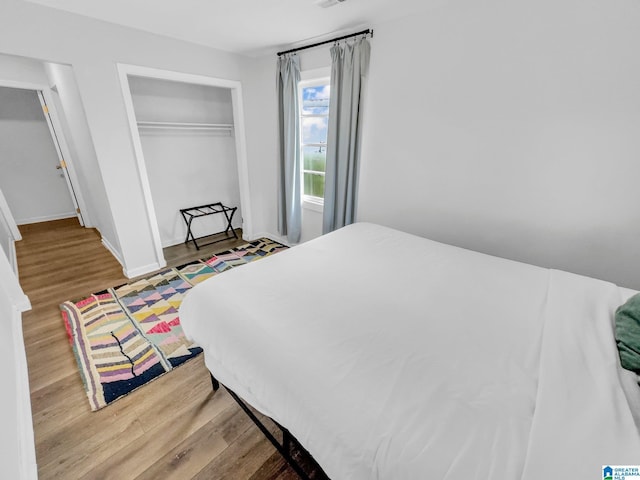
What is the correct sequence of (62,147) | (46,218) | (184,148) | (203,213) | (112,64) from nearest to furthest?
(112,64)
(184,148)
(203,213)
(62,147)
(46,218)

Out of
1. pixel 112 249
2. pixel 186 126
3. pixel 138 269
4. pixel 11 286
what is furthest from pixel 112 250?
pixel 186 126

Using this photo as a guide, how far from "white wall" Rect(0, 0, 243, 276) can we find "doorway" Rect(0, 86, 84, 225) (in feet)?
7.30

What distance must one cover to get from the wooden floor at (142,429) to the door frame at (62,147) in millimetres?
2741

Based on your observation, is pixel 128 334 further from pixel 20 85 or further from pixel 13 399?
pixel 20 85

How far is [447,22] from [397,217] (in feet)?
4.80

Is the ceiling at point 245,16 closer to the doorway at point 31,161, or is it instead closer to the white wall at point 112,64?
the white wall at point 112,64

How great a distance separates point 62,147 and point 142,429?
441cm

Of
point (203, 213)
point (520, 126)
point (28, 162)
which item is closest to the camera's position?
point (520, 126)

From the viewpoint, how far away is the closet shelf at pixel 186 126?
2.94 metres

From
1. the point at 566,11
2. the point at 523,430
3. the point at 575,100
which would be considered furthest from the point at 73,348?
the point at 566,11

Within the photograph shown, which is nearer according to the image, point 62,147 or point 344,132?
point 344,132

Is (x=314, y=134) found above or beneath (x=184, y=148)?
above

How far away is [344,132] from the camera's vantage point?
2438mm

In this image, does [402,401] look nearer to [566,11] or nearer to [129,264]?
[566,11]
